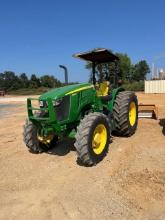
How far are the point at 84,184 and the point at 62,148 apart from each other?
2336 mm

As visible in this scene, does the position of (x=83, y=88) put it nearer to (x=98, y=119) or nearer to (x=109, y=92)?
(x=98, y=119)

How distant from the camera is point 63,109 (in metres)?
6.35

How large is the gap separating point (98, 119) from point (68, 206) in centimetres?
230

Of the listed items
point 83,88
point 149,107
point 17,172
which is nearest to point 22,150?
point 17,172

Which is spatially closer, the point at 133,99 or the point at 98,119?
the point at 98,119

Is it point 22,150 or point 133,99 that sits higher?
point 133,99

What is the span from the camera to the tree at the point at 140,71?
68.5 m

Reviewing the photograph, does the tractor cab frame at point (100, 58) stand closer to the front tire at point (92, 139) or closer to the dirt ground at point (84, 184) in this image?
the dirt ground at point (84, 184)

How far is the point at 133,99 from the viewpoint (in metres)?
8.51

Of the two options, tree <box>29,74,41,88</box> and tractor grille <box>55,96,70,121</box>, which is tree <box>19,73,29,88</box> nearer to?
tree <box>29,74,41,88</box>

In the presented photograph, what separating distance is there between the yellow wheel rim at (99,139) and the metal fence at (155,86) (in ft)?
83.8

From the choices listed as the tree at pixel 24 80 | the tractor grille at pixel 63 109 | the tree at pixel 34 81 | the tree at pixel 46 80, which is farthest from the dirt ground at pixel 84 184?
the tree at pixel 46 80

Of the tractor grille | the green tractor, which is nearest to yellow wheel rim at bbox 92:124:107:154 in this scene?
the green tractor

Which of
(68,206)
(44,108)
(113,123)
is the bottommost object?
(68,206)
